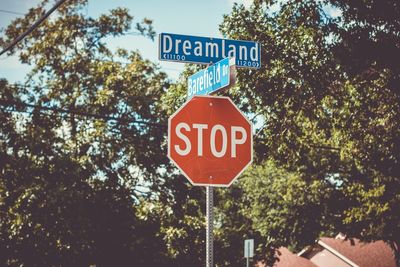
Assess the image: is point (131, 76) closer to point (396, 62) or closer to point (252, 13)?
point (252, 13)

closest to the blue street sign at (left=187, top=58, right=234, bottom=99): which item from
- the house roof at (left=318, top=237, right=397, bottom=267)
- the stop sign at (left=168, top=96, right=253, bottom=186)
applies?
the stop sign at (left=168, top=96, right=253, bottom=186)

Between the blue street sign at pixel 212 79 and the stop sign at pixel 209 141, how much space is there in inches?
7.1

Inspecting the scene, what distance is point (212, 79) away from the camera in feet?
16.8

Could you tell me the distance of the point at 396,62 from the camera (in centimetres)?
1164

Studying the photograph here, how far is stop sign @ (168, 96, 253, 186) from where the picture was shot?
4.68 meters

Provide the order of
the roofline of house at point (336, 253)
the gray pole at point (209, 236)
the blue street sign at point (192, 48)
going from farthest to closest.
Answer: the roofline of house at point (336, 253) → the blue street sign at point (192, 48) → the gray pole at point (209, 236)

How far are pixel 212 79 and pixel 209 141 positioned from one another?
68 centimetres

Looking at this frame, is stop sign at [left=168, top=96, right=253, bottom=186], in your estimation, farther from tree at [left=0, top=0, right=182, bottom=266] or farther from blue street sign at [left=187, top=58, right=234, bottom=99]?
tree at [left=0, top=0, right=182, bottom=266]

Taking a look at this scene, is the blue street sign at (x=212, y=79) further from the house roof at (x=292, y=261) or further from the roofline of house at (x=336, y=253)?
the house roof at (x=292, y=261)

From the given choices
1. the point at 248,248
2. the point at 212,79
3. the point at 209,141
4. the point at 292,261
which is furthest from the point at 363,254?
the point at 209,141

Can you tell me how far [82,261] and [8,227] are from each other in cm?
369

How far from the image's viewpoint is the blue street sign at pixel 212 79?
195 inches

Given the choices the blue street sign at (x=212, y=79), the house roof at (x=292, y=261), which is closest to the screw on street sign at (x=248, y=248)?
the blue street sign at (x=212, y=79)

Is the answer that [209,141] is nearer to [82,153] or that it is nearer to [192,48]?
[192,48]
